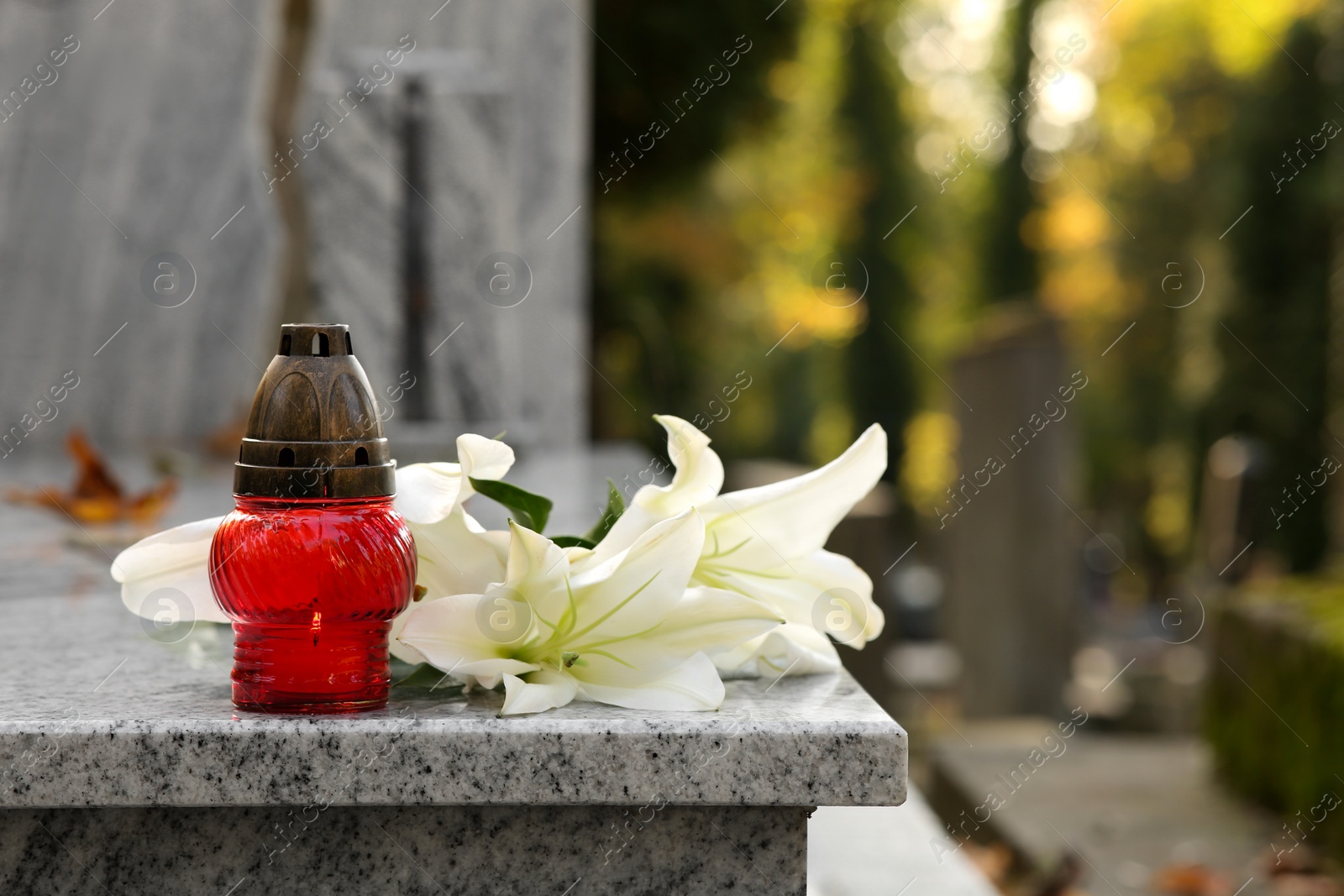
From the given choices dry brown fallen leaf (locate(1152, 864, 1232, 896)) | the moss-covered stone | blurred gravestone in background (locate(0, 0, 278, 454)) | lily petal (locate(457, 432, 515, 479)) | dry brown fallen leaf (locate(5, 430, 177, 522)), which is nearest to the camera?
lily petal (locate(457, 432, 515, 479))

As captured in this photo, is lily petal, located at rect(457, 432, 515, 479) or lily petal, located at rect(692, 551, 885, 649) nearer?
lily petal, located at rect(457, 432, 515, 479)

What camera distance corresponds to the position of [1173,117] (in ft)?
83.9

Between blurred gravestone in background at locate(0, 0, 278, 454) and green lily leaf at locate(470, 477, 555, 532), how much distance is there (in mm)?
4429

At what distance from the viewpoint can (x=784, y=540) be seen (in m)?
1.21

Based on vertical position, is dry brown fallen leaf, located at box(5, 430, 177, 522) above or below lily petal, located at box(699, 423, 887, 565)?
below

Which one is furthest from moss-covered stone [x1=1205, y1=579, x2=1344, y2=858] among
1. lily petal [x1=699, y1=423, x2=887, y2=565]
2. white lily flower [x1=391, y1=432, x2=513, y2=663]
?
white lily flower [x1=391, y1=432, x2=513, y2=663]

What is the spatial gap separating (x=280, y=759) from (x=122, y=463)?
404cm

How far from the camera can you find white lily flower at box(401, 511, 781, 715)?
1046mm

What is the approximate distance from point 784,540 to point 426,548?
35 cm

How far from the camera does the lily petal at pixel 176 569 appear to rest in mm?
1176

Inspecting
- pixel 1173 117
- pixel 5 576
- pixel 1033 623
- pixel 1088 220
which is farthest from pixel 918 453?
pixel 5 576

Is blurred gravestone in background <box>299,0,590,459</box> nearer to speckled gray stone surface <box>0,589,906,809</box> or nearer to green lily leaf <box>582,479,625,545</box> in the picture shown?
green lily leaf <box>582,479,625,545</box>

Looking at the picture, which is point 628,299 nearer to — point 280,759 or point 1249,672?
point 1249,672

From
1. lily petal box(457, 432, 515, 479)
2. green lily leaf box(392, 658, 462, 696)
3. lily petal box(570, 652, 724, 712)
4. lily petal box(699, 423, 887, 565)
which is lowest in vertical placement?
green lily leaf box(392, 658, 462, 696)
